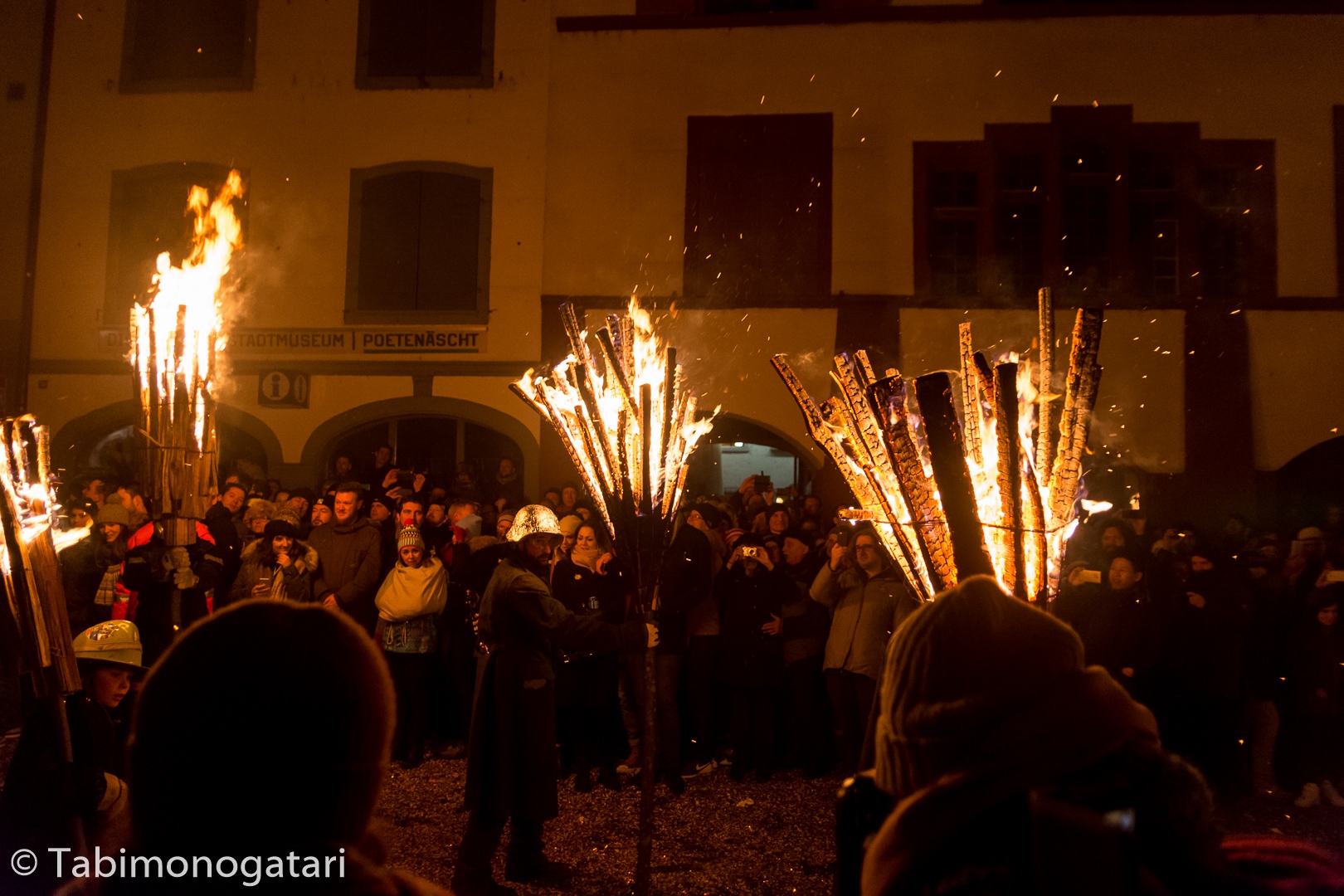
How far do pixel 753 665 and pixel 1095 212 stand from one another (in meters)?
8.82

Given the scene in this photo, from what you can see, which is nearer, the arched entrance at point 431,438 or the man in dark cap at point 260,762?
the man in dark cap at point 260,762

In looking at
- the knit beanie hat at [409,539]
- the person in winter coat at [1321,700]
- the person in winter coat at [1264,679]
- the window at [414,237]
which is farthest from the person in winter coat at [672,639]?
the window at [414,237]

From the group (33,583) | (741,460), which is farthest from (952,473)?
(741,460)

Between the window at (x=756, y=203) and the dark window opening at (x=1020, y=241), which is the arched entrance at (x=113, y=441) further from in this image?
the dark window opening at (x=1020, y=241)

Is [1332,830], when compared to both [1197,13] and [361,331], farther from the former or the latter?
[361,331]

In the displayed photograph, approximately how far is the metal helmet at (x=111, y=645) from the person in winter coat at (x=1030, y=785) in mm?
3318

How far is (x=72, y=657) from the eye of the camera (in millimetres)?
3340

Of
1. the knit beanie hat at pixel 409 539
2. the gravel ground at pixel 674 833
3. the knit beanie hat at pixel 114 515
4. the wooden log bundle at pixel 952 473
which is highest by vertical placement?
the wooden log bundle at pixel 952 473

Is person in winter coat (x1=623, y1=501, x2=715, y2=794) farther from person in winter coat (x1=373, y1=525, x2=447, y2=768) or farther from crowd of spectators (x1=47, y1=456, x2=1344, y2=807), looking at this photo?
person in winter coat (x1=373, y1=525, x2=447, y2=768)

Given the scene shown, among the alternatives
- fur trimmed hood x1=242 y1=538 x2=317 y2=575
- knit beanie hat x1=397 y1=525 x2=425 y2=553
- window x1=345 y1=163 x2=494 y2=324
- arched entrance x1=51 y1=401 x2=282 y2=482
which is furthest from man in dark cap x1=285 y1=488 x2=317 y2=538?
window x1=345 y1=163 x2=494 y2=324

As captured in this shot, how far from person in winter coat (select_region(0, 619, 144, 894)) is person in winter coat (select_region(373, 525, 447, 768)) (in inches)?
A: 138

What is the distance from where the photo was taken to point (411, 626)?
692 centimetres

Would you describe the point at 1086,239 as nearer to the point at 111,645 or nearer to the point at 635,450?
the point at 635,450

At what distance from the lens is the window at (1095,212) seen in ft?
38.8
